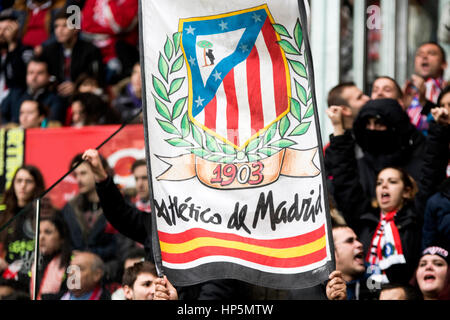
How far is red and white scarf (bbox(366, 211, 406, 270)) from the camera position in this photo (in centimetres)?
729

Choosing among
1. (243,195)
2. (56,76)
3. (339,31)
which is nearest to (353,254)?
(243,195)

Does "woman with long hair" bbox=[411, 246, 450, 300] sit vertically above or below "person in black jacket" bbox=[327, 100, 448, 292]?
below

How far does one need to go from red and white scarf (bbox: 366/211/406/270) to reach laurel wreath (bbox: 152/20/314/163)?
56.0 inches

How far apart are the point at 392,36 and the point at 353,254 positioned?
12.3ft

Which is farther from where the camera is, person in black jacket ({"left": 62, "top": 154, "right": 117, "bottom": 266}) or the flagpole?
person in black jacket ({"left": 62, "top": 154, "right": 117, "bottom": 266})

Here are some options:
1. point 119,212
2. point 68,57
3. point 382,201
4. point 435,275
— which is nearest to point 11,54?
point 68,57

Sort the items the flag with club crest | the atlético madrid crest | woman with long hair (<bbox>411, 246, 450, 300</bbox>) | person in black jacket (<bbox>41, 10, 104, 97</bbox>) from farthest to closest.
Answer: person in black jacket (<bbox>41, 10, 104, 97</bbox>) → woman with long hair (<bbox>411, 246, 450, 300</bbox>) → the atlético madrid crest → the flag with club crest

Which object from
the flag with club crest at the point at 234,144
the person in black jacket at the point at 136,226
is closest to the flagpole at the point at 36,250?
the person in black jacket at the point at 136,226

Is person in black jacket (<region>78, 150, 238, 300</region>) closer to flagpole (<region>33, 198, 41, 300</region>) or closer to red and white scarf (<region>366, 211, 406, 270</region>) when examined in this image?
flagpole (<region>33, 198, 41, 300</region>)

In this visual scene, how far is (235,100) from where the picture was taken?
6.60 metres

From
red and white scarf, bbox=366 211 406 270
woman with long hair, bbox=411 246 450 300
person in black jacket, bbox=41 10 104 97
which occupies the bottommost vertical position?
woman with long hair, bbox=411 246 450 300

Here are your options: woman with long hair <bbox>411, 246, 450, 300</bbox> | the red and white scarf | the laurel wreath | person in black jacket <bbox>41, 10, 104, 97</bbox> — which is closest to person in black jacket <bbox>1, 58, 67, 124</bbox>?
person in black jacket <bbox>41, 10, 104, 97</bbox>

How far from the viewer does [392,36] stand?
34.4ft

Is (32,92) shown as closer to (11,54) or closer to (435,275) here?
(11,54)
